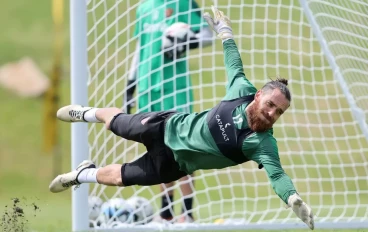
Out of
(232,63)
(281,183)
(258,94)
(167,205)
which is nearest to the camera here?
(281,183)

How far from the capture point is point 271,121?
17.2ft

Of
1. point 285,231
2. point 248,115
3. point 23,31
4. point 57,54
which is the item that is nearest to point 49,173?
point 57,54

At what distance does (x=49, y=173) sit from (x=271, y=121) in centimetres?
954

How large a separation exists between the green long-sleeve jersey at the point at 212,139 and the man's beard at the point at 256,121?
36 millimetres

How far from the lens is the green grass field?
10438mm

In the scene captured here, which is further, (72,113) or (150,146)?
(72,113)

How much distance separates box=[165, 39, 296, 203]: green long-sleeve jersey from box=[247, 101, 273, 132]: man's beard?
36mm

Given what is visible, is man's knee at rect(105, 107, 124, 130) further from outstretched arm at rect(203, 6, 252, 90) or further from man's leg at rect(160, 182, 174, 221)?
man's leg at rect(160, 182, 174, 221)

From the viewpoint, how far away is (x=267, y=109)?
5234 mm

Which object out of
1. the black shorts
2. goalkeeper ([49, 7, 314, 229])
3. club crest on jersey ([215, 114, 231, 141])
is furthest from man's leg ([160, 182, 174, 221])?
club crest on jersey ([215, 114, 231, 141])

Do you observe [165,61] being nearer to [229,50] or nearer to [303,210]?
[229,50]

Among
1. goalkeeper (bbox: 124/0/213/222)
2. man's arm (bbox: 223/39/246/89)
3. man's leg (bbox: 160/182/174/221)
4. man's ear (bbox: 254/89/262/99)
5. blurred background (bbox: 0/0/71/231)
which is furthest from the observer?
blurred background (bbox: 0/0/71/231)

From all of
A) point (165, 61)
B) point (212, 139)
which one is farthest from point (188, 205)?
point (212, 139)

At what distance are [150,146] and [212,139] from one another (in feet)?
1.71
